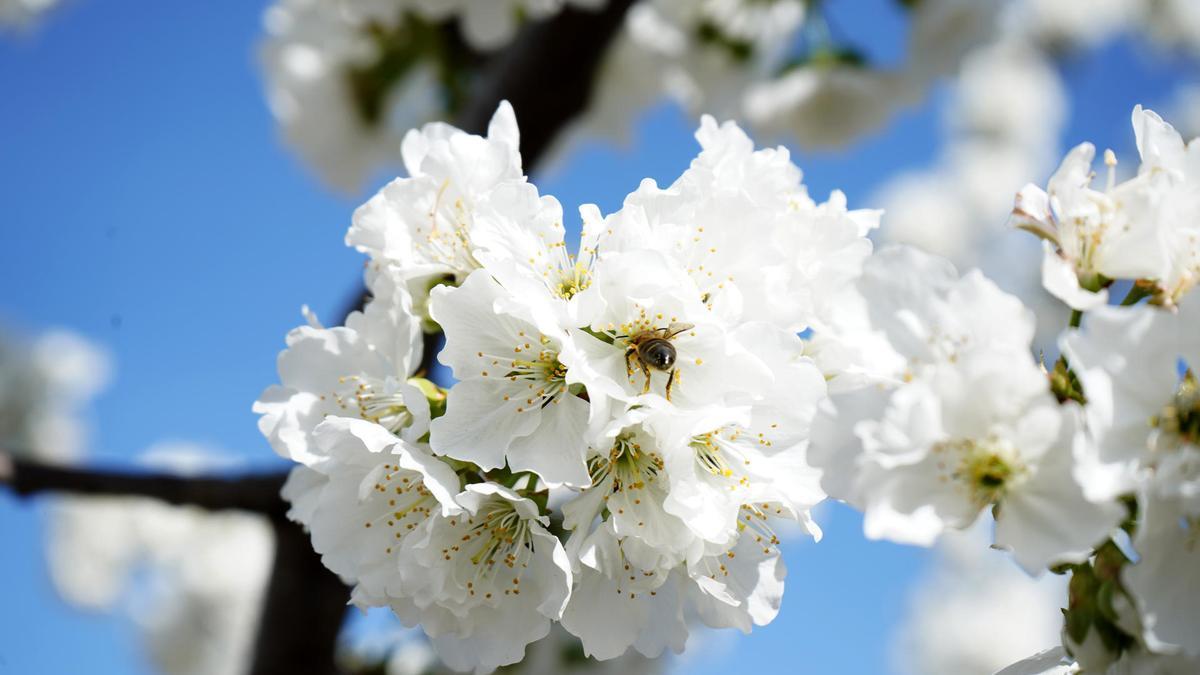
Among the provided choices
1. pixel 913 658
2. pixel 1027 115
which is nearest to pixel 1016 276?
pixel 1027 115

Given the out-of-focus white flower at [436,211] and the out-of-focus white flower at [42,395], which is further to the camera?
the out-of-focus white flower at [42,395]

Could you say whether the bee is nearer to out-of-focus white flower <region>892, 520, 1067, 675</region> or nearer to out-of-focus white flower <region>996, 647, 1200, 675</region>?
out-of-focus white flower <region>996, 647, 1200, 675</region>

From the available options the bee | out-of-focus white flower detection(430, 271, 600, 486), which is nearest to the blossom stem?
→ the bee

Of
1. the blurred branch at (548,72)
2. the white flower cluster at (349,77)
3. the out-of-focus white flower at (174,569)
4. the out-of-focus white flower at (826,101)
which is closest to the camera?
the blurred branch at (548,72)

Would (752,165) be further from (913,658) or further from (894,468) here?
(913,658)

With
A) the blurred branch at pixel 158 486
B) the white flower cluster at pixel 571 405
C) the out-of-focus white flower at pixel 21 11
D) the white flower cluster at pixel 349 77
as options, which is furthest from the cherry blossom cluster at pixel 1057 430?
the out-of-focus white flower at pixel 21 11

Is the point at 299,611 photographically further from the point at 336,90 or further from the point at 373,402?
the point at 336,90

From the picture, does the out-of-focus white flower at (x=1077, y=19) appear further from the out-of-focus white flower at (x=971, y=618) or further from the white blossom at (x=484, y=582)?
the white blossom at (x=484, y=582)
